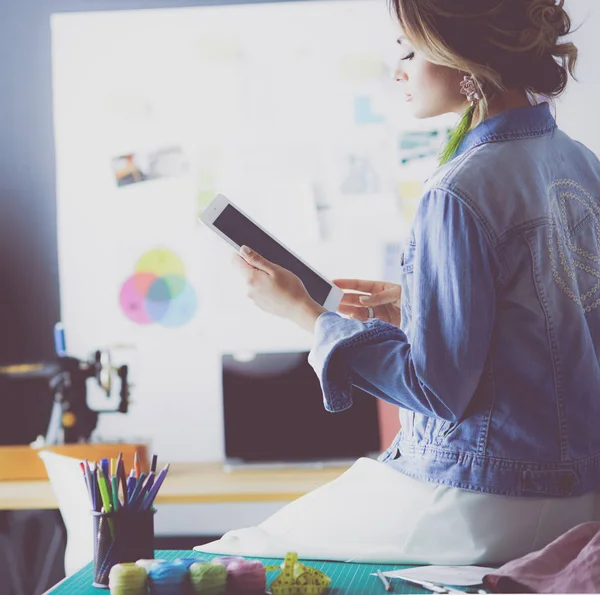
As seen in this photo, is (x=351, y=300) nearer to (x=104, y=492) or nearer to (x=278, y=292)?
(x=278, y=292)

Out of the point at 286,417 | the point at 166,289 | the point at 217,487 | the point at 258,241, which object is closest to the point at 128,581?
the point at 258,241

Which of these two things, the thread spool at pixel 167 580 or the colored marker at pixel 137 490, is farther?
the colored marker at pixel 137 490

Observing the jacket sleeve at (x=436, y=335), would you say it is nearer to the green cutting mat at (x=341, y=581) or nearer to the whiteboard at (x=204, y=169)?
the green cutting mat at (x=341, y=581)

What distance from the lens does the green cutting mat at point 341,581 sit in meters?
1.06

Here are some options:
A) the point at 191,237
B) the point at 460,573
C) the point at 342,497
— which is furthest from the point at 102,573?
the point at 191,237

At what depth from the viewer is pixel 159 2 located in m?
2.85

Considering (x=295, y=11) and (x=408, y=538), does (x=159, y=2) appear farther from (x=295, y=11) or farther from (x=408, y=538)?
(x=408, y=538)

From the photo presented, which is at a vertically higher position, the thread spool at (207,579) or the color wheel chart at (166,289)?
the color wheel chart at (166,289)

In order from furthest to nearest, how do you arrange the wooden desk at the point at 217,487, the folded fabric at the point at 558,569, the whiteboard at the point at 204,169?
1. the whiteboard at the point at 204,169
2. the wooden desk at the point at 217,487
3. the folded fabric at the point at 558,569

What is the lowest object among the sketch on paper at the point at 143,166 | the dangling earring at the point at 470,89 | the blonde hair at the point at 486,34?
the dangling earring at the point at 470,89

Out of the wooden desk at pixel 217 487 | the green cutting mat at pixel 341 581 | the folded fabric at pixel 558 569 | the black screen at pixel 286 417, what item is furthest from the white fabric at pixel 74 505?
the folded fabric at pixel 558 569

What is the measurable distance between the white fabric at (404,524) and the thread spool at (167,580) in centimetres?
20

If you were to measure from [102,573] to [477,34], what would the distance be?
0.80 meters

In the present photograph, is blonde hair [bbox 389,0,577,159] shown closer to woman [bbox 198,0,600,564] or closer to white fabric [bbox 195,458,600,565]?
woman [bbox 198,0,600,564]
